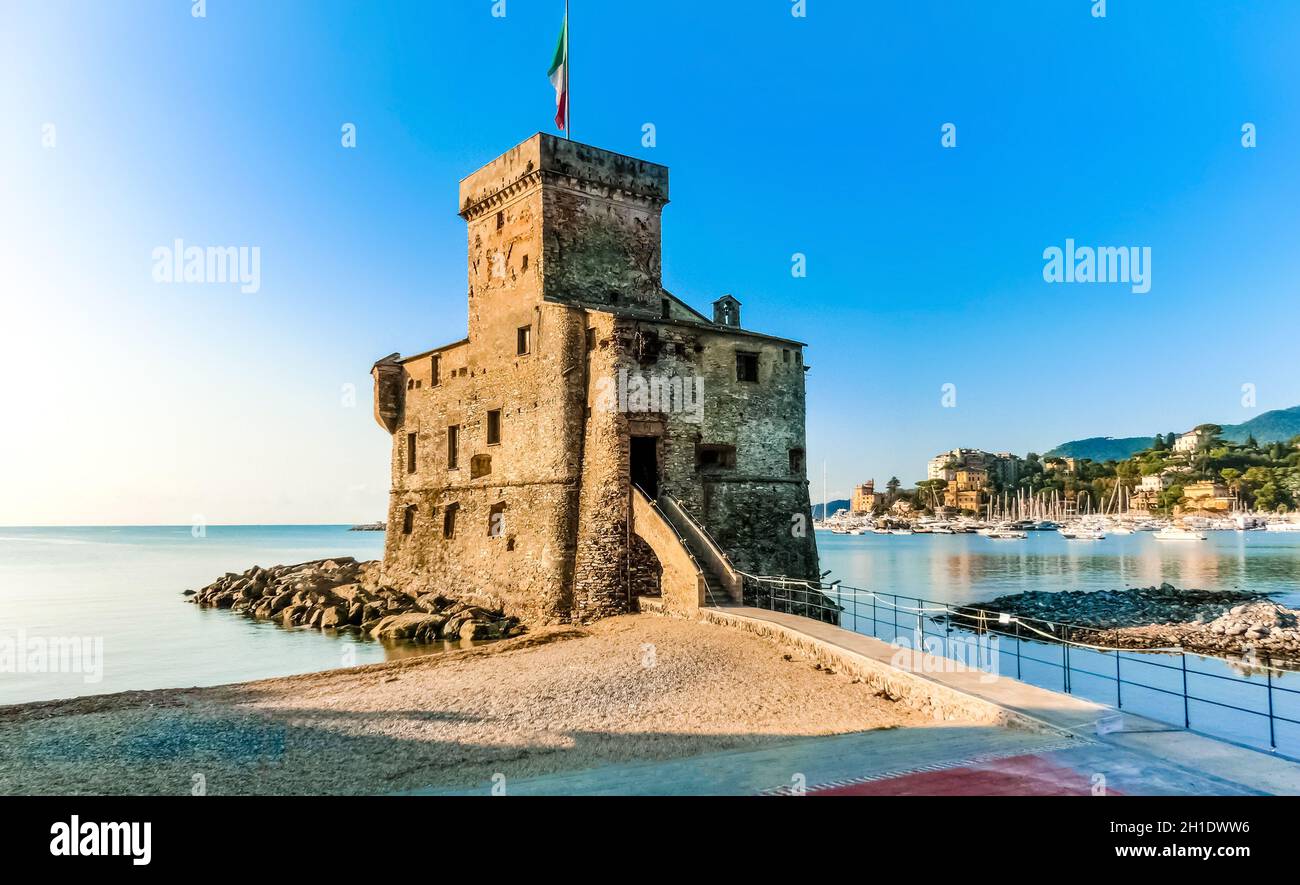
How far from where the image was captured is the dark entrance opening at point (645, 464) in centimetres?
2559

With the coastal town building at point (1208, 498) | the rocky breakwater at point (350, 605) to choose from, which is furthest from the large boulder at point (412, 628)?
the coastal town building at point (1208, 498)

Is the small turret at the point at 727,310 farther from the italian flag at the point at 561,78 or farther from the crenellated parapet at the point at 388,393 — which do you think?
the crenellated parapet at the point at 388,393

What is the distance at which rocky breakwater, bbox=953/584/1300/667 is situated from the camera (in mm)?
25969

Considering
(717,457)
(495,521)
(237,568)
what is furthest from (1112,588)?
(237,568)

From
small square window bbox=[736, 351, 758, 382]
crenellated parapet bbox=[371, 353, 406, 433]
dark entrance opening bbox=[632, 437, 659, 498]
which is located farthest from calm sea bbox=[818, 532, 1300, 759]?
crenellated parapet bbox=[371, 353, 406, 433]

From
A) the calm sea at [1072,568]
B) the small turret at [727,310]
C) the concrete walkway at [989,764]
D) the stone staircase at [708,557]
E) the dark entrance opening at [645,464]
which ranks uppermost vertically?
the small turret at [727,310]

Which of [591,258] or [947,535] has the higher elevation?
[591,258]

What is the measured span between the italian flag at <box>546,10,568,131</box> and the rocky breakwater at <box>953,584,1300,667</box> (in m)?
21.2

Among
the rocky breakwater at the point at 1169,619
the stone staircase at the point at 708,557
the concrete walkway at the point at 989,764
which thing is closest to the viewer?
the concrete walkway at the point at 989,764

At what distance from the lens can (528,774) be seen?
31.2 ft

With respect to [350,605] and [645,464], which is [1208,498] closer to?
[645,464]
